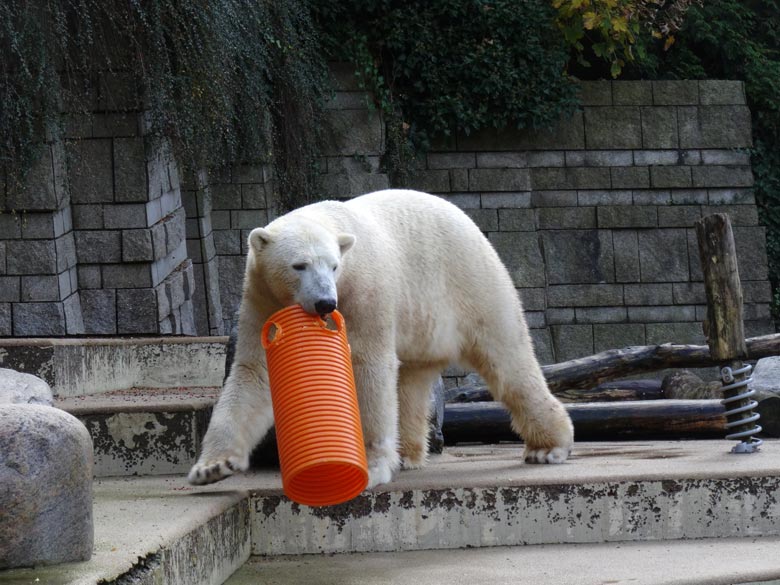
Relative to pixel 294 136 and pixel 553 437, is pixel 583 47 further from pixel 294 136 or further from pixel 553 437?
pixel 553 437

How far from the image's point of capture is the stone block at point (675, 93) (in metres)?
10.0

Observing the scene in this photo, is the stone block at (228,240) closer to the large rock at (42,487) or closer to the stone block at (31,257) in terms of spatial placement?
the stone block at (31,257)

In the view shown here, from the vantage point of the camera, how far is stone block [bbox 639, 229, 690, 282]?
1005 cm

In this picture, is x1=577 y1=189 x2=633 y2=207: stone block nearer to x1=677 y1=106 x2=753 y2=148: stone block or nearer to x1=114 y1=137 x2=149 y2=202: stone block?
x1=677 y1=106 x2=753 y2=148: stone block

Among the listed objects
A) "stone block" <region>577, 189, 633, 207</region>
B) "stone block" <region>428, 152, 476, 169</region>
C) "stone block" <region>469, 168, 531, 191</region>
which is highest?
"stone block" <region>428, 152, 476, 169</region>

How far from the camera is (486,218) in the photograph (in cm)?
973

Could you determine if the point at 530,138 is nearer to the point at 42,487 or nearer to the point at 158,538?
the point at 158,538

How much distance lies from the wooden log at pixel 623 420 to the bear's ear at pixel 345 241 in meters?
2.22

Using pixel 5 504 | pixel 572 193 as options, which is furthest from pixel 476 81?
pixel 5 504

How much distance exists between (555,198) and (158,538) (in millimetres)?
7714

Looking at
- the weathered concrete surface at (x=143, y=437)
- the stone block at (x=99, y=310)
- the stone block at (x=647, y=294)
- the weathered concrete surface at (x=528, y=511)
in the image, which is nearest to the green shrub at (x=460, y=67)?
the stone block at (x=647, y=294)

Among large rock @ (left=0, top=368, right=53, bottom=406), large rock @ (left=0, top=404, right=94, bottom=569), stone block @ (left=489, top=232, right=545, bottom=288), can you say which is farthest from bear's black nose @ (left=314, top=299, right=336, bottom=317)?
stone block @ (left=489, top=232, right=545, bottom=288)

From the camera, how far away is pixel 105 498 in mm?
3354

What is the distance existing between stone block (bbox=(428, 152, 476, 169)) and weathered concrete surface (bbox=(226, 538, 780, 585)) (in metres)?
6.45
